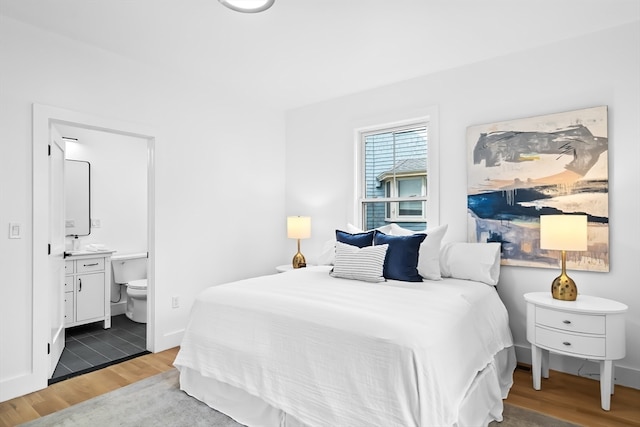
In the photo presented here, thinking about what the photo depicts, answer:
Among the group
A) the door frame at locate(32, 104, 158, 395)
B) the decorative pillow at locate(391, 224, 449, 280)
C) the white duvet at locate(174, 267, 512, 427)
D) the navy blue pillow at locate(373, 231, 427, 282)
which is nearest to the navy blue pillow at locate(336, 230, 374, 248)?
the navy blue pillow at locate(373, 231, 427, 282)

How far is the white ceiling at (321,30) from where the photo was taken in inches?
95.7

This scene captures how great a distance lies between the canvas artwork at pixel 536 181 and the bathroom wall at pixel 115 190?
4278 millimetres

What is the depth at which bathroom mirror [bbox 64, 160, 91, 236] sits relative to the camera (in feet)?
14.2

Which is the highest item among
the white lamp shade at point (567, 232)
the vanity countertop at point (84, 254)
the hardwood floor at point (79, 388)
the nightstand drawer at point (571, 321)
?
the white lamp shade at point (567, 232)

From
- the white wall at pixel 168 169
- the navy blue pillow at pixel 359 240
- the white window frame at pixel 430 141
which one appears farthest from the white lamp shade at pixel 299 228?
the navy blue pillow at pixel 359 240

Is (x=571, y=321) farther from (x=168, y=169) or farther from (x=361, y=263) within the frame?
(x=168, y=169)

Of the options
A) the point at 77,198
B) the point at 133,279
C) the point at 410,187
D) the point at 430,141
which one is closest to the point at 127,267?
the point at 133,279

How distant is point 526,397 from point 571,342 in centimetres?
49

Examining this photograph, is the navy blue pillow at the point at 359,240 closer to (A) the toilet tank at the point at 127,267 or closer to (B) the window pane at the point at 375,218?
(B) the window pane at the point at 375,218

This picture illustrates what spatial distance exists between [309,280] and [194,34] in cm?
211

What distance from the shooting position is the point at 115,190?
4820mm

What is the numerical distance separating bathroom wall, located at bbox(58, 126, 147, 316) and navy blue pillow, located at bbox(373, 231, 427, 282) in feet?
12.1

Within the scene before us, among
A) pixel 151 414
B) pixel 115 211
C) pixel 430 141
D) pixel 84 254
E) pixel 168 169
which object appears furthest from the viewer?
pixel 115 211

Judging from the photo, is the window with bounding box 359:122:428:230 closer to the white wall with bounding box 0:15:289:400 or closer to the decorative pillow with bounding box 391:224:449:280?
the decorative pillow with bounding box 391:224:449:280
